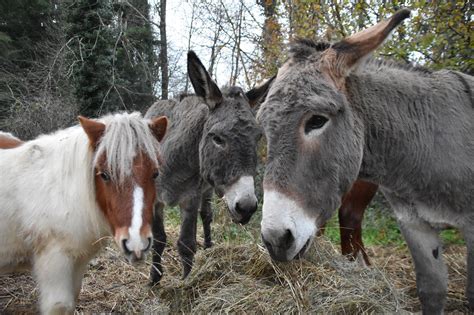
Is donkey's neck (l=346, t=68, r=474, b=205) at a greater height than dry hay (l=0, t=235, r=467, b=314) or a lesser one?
greater

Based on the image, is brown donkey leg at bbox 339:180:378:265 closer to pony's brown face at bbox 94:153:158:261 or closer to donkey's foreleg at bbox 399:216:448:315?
donkey's foreleg at bbox 399:216:448:315

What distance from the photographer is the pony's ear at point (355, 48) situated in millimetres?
2479

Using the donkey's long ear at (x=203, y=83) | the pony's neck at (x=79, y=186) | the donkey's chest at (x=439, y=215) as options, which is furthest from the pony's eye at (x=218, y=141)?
the donkey's chest at (x=439, y=215)

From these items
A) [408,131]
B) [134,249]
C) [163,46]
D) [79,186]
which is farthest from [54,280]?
[163,46]

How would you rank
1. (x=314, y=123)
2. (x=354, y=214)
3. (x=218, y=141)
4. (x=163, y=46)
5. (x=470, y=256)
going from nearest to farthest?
(x=314, y=123) → (x=470, y=256) → (x=218, y=141) → (x=354, y=214) → (x=163, y=46)

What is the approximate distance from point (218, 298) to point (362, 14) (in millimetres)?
5548

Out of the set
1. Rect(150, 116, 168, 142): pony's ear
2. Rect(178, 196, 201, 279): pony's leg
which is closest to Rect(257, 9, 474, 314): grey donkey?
Rect(150, 116, 168, 142): pony's ear

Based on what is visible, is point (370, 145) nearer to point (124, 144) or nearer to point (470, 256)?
point (470, 256)

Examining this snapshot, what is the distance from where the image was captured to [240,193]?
4.17m

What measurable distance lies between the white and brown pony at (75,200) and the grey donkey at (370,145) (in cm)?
99

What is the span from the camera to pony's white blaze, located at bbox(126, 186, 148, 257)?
108 inches

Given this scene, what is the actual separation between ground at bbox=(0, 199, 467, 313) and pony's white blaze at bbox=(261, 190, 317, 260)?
1.00 m

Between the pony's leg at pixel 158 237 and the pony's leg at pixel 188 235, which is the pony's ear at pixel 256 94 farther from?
the pony's leg at pixel 158 237

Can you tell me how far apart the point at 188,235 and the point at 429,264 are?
2552mm
